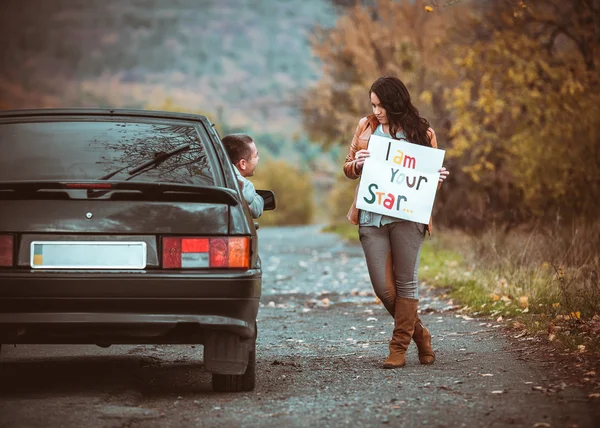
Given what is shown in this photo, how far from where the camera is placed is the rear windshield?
19.5 feet

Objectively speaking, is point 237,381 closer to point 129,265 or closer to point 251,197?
point 129,265

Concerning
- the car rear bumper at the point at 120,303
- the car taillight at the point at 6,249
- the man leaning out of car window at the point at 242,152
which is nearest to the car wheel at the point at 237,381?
the car rear bumper at the point at 120,303

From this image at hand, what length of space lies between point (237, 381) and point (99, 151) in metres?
1.55

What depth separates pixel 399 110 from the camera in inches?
277

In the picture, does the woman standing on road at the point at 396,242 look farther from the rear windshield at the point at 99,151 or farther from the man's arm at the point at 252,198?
the rear windshield at the point at 99,151

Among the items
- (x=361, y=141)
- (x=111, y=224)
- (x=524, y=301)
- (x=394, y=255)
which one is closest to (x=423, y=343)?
(x=394, y=255)

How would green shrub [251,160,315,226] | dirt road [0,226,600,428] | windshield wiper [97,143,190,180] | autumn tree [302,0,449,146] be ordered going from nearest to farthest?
dirt road [0,226,600,428] < windshield wiper [97,143,190,180] < autumn tree [302,0,449,146] < green shrub [251,160,315,226]

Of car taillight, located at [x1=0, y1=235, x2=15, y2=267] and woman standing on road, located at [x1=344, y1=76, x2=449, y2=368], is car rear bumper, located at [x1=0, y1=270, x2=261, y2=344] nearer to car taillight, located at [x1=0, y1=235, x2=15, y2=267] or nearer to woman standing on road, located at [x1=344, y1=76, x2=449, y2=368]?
car taillight, located at [x1=0, y1=235, x2=15, y2=267]

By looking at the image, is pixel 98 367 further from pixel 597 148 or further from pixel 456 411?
pixel 597 148

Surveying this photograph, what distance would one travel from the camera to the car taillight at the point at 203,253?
18.0 feet

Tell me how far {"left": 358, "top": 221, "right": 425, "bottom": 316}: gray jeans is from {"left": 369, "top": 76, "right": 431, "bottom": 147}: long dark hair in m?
0.59

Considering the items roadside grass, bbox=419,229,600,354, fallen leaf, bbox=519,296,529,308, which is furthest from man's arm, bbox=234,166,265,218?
fallen leaf, bbox=519,296,529,308

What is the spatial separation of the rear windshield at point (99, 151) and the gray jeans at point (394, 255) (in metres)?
1.46

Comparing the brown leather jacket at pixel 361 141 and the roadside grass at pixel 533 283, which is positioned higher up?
the brown leather jacket at pixel 361 141
